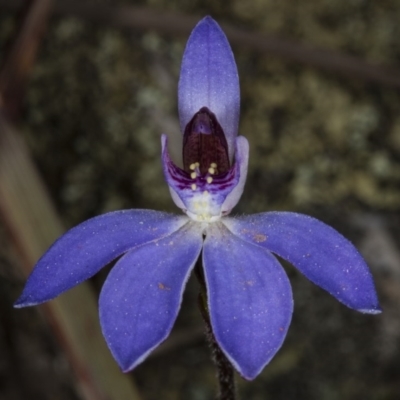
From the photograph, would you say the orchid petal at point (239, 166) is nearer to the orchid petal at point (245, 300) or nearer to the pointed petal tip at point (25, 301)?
the orchid petal at point (245, 300)

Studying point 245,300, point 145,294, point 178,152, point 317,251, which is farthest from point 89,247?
point 178,152

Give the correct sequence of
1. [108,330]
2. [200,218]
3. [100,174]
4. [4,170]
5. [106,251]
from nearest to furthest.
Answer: [108,330]
[106,251]
[200,218]
[4,170]
[100,174]

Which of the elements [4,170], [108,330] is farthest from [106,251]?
[4,170]

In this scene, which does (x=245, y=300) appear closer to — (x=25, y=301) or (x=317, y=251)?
(x=317, y=251)

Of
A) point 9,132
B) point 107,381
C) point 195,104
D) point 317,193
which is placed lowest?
point 107,381

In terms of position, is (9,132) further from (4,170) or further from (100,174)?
(100,174)

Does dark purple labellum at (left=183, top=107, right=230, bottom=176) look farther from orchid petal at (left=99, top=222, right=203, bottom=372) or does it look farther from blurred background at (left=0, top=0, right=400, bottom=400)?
blurred background at (left=0, top=0, right=400, bottom=400)
